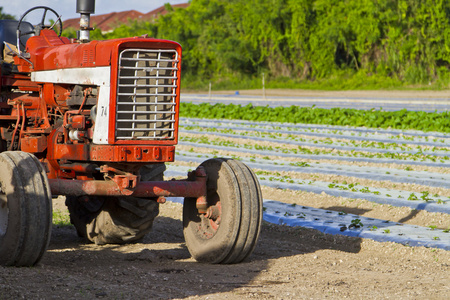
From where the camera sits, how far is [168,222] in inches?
321

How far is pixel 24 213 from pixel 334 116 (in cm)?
1471

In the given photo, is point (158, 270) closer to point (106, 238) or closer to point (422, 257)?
point (106, 238)

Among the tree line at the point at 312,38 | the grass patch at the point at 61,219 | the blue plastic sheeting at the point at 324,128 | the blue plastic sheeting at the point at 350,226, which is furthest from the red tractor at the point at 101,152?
the tree line at the point at 312,38

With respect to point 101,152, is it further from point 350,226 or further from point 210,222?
point 350,226

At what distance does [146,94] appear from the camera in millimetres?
5332

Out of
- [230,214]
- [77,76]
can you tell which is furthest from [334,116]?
[77,76]

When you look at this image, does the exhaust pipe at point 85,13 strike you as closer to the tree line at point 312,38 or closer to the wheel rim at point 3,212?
the wheel rim at point 3,212

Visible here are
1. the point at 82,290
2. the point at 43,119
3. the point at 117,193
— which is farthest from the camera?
the point at 43,119

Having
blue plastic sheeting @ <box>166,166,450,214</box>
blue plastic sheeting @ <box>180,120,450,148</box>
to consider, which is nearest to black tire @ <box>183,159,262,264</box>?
blue plastic sheeting @ <box>166,166,450,214</box>

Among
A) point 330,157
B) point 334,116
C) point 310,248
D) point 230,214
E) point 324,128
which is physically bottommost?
point 310,248

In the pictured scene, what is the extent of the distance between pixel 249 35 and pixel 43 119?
A: 37977mm

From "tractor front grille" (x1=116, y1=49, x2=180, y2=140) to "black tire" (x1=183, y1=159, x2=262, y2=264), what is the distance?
2.22 feet

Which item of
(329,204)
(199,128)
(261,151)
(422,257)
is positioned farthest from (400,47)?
(422,257)

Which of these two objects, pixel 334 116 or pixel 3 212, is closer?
pixel 3 212
